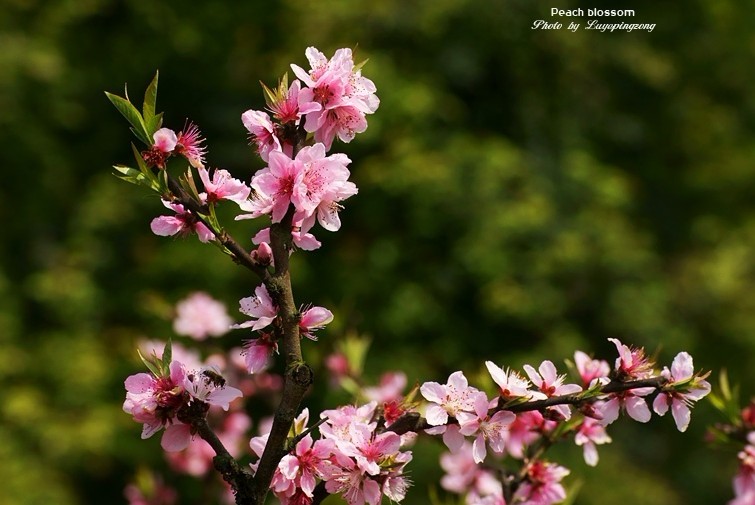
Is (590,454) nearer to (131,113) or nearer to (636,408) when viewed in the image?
(636,408)

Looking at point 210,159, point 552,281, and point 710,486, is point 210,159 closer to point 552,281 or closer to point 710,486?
point 552,281

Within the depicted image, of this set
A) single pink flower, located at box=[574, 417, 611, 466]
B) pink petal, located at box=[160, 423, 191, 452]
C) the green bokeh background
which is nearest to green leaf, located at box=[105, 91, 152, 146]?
pink petal, located at box=[160, 423, 191, 452]

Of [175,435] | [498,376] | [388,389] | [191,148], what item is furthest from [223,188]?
[388,389]

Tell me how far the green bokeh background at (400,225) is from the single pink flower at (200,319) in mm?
2961

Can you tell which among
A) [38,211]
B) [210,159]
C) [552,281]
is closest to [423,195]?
[552,281]

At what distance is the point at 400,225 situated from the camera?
5789mm

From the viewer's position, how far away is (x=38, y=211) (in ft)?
20.8

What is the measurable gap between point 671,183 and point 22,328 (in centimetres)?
494

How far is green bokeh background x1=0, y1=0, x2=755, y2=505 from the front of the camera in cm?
552

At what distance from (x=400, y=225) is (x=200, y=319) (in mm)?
3544

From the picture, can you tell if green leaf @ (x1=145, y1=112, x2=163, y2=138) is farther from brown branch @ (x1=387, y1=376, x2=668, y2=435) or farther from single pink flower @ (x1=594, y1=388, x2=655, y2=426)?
single pink flower @ (x1=594, y1=388, x2=655, y2=426)

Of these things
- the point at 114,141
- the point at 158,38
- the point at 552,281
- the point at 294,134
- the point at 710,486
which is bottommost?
the point at 710,486

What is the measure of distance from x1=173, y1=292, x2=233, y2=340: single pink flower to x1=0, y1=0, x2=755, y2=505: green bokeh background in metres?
2.96

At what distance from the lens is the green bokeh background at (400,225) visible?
18.1 ft
